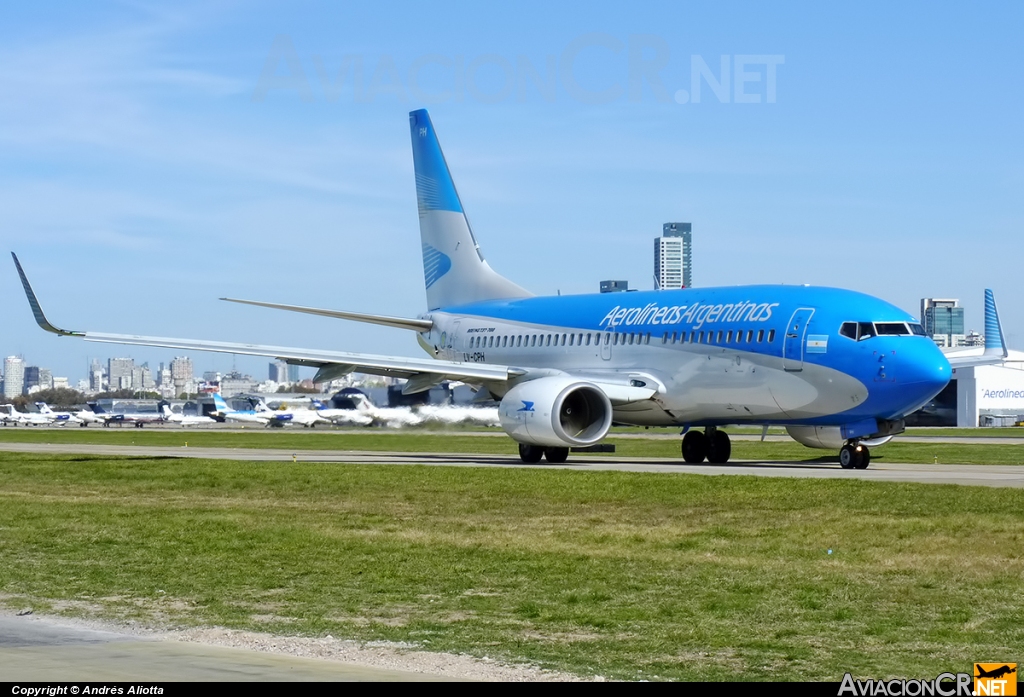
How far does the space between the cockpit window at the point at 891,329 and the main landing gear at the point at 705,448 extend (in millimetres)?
7217

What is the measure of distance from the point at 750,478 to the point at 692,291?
10.6 metres

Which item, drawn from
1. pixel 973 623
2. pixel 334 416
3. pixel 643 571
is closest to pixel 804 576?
pixel 643 571

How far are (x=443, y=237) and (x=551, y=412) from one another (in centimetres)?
1301

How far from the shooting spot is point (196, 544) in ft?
59.2

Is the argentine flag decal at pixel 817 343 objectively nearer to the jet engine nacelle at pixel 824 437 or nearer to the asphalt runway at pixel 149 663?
the jet engine nacelle at pixel 824 437

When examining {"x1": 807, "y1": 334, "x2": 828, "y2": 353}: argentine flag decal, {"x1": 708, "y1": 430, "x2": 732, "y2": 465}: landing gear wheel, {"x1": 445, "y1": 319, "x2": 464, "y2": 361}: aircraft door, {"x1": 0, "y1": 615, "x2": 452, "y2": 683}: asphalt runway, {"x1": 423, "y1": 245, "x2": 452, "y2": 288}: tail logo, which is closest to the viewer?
{"x1": 0, "y1": 615, "x2": 452, "y2": 683}: asphalt runway

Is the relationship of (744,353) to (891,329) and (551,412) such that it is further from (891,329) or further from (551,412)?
(551,412)

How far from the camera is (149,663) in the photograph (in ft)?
31.7

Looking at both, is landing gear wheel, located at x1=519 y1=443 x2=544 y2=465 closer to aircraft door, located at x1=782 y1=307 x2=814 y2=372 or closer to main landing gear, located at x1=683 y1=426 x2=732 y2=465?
main landing gear, located at x1=683 y1=426 x2=732 y2=465

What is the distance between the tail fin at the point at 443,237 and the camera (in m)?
45.3

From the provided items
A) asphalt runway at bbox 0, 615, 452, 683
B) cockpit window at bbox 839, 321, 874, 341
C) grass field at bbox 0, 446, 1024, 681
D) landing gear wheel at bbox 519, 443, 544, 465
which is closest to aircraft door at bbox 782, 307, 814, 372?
cockpit window at bbox 839, 321, 874, 341

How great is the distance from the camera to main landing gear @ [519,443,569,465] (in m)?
37.1

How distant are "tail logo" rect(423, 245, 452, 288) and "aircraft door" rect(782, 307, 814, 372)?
15.5 m

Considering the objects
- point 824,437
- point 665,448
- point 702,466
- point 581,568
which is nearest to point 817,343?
point 824,437
